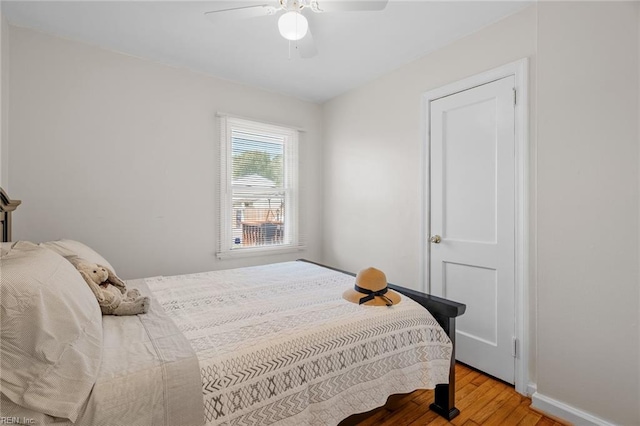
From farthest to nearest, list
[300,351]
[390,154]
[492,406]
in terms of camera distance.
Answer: [390,154] < [492,406] < [300,351]

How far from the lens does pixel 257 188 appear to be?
3535 mm

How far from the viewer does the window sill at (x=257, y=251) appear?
3.28 metres

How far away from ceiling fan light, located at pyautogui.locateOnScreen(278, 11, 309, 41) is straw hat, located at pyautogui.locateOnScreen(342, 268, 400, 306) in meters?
1.51

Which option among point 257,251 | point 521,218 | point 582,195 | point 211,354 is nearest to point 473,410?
point 521,218

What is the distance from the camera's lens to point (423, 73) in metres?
2.76

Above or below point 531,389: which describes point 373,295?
above

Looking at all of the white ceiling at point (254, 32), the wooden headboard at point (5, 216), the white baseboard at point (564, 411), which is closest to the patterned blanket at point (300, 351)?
the white baseboard at point (564, 411)

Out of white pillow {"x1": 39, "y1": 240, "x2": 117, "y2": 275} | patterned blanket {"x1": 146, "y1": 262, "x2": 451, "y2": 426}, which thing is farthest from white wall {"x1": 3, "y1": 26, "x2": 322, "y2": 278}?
patterned blanket {"x1": 146, "y1": 262, "x2": 451, "y2": 426}

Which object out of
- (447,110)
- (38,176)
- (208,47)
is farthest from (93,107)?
(447,110)

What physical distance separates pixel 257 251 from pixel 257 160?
104cm

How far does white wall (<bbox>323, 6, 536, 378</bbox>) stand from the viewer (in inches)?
88.9

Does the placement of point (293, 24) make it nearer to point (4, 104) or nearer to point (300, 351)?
point (300, 351)

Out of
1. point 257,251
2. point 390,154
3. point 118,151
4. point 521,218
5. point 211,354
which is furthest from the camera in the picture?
point 257,251

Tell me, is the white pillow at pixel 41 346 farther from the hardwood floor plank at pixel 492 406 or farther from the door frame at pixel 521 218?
the door frame at pixel 521 218
